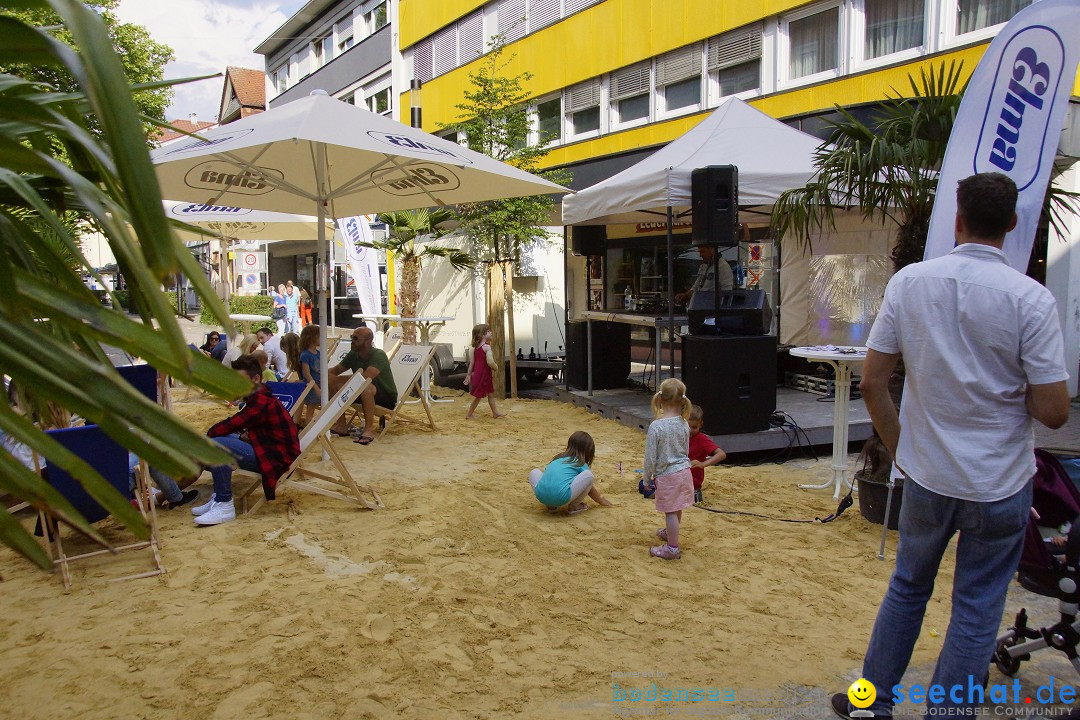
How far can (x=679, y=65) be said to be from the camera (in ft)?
48.9

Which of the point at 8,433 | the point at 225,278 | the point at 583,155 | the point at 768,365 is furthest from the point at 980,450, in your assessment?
the point at 583,155

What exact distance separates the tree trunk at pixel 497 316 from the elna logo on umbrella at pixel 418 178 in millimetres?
4277

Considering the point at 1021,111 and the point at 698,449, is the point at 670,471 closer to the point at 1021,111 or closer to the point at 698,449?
the point at 698,449

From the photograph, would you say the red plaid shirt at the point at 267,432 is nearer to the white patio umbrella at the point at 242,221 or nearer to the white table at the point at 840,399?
the white patio umbrella at the point at 242,221

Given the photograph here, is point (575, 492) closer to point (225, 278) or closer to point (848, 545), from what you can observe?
point (848, 545)

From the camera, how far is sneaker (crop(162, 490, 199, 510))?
5.45 m

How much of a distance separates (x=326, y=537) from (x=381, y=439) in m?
3.08

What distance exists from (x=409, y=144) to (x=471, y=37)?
16.7m

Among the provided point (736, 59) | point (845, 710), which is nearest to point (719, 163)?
point (845, 710)

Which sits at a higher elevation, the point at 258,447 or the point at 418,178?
the point at 418,178

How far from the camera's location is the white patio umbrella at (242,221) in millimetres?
8922

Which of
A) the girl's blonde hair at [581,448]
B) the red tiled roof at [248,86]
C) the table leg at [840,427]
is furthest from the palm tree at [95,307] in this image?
the red tiled roof at [248,86]

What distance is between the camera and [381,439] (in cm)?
782

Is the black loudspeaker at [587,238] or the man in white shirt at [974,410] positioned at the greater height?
the black loudspeaker at [587,238]
